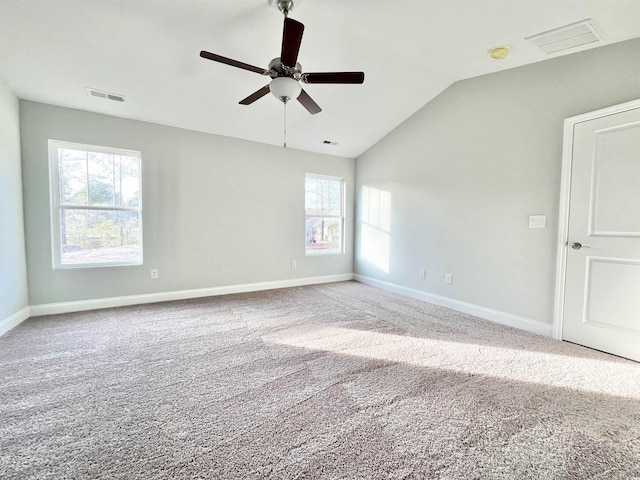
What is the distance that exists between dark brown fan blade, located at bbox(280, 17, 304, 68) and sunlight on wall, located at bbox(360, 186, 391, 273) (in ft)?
9.94

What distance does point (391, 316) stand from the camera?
3480 mm

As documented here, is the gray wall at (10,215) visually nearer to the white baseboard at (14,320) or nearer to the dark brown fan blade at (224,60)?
the white baseboard at (14,320)

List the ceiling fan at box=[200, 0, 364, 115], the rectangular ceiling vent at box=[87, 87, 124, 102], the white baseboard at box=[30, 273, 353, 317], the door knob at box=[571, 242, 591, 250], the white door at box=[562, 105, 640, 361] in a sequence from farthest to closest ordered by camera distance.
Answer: the white baseboard at box=[30, 273, 353, 317] → the rectangular ceiling vent at box=[87, 87, 124, 102] → the door knob at box=[571, 242, 591, 250] → the white door at box=[562, 105, 640, 361] → the ceiling fan at box=[200, 0, 364, 115]

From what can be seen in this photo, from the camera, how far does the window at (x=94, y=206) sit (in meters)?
3.44

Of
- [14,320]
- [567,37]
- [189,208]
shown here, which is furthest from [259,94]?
[14,320]

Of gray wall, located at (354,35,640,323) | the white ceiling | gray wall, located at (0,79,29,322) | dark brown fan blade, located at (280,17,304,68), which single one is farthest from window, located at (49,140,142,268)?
gray wall, located at (354,35,640,323)

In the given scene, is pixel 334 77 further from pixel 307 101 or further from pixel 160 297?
pixel 160 297

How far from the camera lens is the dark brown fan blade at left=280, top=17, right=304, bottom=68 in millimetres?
1843

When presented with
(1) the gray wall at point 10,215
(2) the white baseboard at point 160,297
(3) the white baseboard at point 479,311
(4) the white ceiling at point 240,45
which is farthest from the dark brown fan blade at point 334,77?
(2) the white baseboard at point 160,297

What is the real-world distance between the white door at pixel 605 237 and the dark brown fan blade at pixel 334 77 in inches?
85.1

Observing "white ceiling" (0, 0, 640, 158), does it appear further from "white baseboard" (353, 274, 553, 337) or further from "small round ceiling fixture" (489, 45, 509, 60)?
"white baseboard" (353, 274, 553, 337)

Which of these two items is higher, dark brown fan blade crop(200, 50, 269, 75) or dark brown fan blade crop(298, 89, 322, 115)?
dark brown fan blade crop(200, 50, 269, 75)

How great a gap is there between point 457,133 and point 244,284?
3.81 metres

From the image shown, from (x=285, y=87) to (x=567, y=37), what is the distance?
8.25ft
